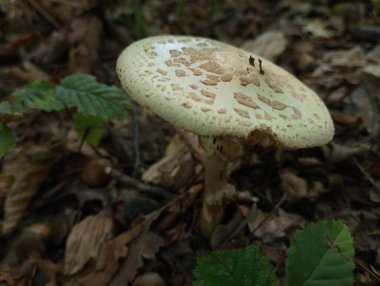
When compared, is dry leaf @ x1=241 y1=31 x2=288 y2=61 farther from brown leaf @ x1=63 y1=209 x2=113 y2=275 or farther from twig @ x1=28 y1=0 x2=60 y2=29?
brown leaf @ x1=63 y1=209 x2=113 y2=275

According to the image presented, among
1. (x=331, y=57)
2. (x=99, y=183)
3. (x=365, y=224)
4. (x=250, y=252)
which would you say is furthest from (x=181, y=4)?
(x=250, y=252)

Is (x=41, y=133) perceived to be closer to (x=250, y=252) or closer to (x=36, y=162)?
(x=36, y=162)

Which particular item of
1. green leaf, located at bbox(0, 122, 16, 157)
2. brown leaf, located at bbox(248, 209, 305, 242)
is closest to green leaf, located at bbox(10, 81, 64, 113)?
green leaf, located at bbox(0, 122, 16, 157)

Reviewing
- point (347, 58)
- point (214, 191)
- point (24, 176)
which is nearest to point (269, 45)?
point (347, 58)

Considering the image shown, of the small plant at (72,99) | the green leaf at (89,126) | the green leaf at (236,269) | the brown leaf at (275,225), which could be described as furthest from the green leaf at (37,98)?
the brown leaf at (275,225)

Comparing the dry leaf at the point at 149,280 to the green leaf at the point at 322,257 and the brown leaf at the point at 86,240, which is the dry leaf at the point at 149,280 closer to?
the brown leaf at the point at 86,240
